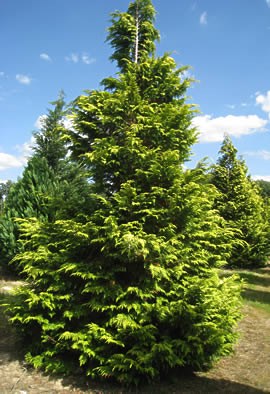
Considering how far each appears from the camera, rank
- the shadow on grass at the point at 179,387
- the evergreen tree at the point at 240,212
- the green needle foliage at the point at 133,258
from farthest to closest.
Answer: the evergreen tree at the point at 240,212 < the green needle foliage at the point at 133,258 < the shadow on grass at the point at 179,387

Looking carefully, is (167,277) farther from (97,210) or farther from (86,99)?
(86,99)

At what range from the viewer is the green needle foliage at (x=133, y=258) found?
4879mm

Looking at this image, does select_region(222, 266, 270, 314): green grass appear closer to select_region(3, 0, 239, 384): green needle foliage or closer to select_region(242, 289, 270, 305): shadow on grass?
select_region(242, 289, 270, 305): shadow on grass

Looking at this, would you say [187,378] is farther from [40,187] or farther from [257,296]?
[40,187]

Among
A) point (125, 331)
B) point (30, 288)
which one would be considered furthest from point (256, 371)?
point (30, 288)

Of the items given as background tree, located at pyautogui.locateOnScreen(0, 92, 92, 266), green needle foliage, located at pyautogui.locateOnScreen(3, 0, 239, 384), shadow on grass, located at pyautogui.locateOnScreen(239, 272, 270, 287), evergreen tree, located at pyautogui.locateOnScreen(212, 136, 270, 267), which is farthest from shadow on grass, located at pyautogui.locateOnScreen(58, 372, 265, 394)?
evergreen tree, located at pyautogui.locateOnScreen(212, 136, 270, 267)

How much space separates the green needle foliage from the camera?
4.88m

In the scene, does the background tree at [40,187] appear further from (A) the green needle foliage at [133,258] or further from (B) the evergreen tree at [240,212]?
(B) the evergreen tree at [240,212]

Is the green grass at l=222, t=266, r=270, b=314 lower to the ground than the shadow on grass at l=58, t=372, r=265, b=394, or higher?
higher

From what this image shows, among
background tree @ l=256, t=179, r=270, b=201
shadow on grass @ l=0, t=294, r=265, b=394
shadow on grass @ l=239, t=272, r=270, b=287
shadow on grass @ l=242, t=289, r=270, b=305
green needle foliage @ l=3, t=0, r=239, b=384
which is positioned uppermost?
background tree @ l=256, t=179, r=270, b=201

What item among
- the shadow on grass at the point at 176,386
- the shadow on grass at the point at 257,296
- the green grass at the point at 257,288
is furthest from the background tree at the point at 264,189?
the shadow on grass at the point at 176,386

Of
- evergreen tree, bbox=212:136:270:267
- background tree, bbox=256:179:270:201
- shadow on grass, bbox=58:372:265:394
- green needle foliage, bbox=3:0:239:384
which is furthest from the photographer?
background tree, bbox=256:179:270:201

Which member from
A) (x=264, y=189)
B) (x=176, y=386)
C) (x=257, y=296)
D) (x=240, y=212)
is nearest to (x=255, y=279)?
(x=257, y=296)

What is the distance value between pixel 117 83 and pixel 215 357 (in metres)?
5.69
